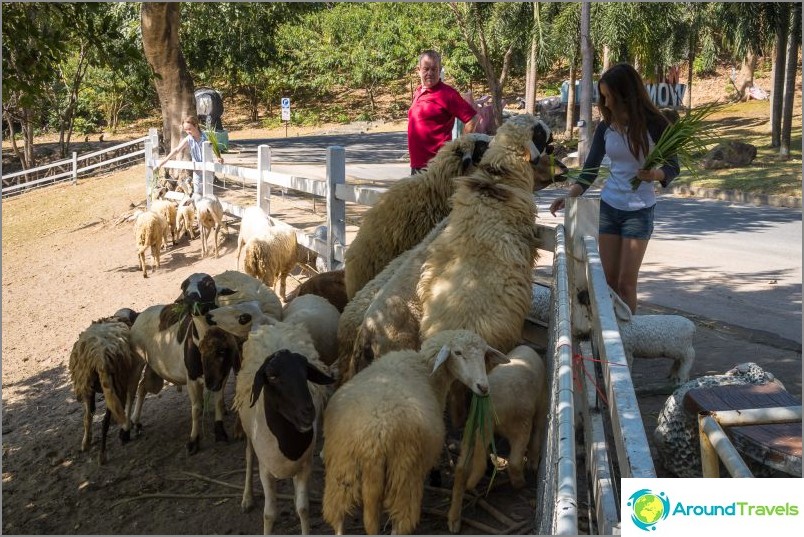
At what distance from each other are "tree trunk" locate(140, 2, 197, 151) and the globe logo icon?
16908 mm

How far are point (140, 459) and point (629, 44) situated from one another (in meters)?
22.4

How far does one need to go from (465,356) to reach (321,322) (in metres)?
2.09

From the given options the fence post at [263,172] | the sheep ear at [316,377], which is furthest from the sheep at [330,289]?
the fence post at [263,172]

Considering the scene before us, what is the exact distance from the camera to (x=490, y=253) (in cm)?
489

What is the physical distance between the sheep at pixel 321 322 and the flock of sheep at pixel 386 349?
0.02 metres

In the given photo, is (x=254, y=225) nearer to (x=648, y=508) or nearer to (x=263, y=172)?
(x=263, y=172)

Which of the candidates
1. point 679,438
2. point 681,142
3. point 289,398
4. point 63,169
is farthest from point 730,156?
point 63,169

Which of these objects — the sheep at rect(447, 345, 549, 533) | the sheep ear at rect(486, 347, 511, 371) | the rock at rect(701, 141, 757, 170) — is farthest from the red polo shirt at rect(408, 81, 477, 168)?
the rock at rect(701, 141, 757, 170)

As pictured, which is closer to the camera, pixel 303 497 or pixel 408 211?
pixel 303 497

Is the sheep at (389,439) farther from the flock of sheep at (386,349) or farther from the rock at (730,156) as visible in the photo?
the rock at (730,156)

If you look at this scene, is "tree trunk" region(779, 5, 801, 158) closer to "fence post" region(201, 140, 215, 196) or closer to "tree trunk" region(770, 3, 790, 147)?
"tree trunk" region(770, 3, 790, 147)

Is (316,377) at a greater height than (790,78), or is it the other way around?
(790,78)

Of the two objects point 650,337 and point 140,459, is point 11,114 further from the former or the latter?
point 650,337

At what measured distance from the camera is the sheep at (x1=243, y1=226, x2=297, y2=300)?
977cm
